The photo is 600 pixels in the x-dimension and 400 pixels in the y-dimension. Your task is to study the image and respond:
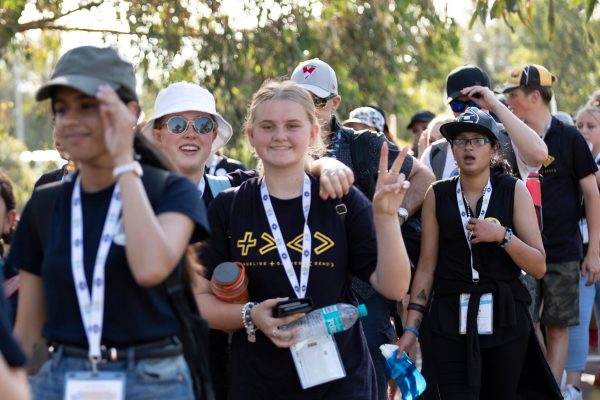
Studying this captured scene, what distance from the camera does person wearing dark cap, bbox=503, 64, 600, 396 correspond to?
8.39 meters

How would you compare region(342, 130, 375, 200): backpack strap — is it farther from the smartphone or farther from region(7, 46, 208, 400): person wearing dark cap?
region(7, 46, 208, 400): person wearing dark cap

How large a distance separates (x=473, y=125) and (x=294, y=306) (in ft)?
7.37

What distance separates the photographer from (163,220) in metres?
3.76

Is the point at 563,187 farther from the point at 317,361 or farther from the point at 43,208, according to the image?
the point at 43,208

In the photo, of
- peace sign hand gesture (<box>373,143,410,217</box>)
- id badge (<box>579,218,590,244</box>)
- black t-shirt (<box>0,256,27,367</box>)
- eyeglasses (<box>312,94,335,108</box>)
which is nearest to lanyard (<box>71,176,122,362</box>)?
black t-shirt (<box>0,256,27,367</box>)

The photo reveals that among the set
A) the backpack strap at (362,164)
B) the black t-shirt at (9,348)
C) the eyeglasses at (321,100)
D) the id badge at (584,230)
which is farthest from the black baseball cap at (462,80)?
the black t-shirt at (9,348)

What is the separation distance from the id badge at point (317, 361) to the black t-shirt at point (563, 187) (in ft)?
12.9

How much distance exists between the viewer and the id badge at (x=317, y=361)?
488 cm

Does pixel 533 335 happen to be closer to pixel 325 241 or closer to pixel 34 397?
pixel 325 241

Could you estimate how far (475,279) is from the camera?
21.5 ft

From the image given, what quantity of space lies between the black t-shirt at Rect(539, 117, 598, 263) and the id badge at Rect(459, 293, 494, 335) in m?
2.11

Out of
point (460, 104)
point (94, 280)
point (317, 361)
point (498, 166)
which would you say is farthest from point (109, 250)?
point (460, 104)

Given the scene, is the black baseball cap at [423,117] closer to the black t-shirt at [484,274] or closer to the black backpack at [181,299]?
the black t-shirt at [484,274]

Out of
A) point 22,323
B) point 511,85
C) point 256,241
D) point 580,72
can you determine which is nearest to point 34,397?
point 22,323
